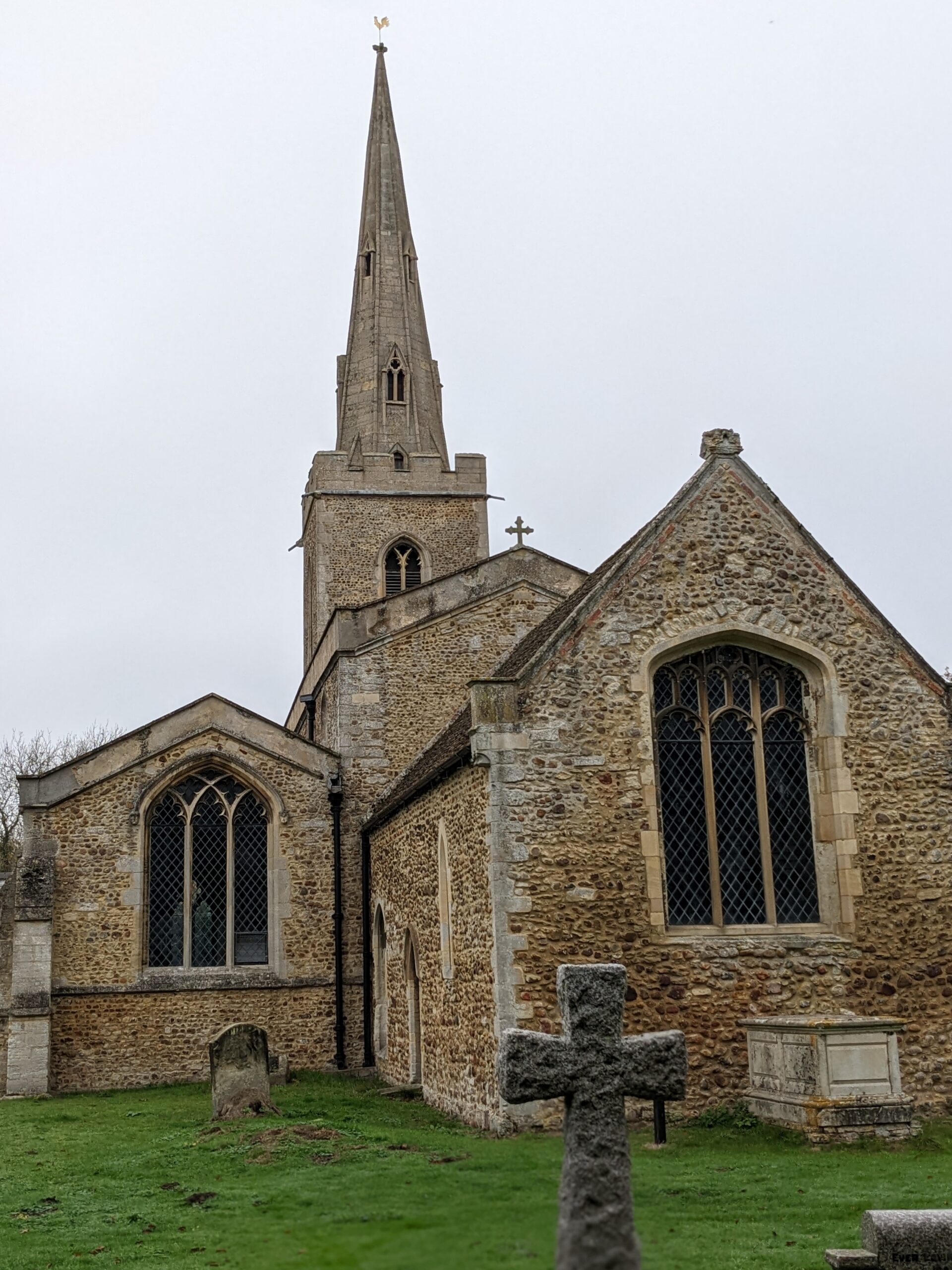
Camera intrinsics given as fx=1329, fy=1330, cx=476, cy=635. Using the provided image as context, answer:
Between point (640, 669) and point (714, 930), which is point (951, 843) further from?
point (640, 669)

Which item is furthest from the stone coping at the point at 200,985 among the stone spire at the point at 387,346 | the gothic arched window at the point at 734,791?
the stone spire at the point at 387,346

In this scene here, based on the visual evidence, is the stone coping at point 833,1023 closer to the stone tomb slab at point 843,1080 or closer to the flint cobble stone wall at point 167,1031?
the stone tomb slab at point 843,1080

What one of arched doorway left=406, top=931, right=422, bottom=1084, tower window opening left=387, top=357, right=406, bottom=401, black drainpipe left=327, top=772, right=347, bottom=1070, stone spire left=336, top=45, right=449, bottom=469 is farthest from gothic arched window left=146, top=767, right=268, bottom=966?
tower window opening left=387, top=357, right=406, bottom=401

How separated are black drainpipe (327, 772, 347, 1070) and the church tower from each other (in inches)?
346

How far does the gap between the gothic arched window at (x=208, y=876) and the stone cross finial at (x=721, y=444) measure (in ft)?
35.4

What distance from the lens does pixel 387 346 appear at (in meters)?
35.2

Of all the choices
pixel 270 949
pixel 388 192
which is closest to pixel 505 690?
pixel 270 949

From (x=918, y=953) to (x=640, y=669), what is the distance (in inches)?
173

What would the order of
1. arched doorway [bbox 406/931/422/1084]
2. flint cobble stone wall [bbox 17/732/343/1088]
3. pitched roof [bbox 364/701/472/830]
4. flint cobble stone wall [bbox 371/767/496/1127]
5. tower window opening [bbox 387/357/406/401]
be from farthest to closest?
1. tower window opening [bbox 387/357/406/401]
2. flint cobble stone wall [bbox 17/732/343/1088]
3. arched doorway [bbox 406/931/422/1084]
4. pitched roof [bbox 364/701/472/830]
5. flint cobble stone wall [bbox 371/767/496/1127]

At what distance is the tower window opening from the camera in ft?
115

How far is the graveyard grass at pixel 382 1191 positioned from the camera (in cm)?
491

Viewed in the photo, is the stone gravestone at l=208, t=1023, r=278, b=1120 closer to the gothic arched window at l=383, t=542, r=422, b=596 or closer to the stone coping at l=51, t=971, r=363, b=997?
the stone coping at l=51, t=971, r=363, b=997

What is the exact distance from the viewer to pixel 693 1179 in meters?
9.70

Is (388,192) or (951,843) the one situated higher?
(388,192)
